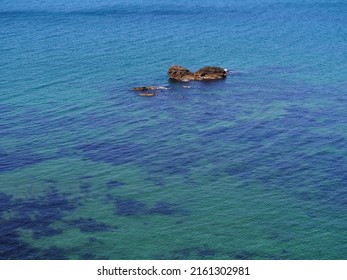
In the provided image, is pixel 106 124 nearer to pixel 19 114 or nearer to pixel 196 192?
pixel 19 114

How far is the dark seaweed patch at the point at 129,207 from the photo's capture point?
73.2 meters

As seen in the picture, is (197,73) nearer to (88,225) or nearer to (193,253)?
(88,225)

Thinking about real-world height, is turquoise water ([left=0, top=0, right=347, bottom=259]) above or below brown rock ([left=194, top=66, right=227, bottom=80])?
below

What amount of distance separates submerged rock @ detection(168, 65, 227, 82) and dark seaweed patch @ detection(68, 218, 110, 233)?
59301mm

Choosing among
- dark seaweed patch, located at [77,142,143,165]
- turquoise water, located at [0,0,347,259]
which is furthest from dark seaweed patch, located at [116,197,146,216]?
dark seaweed patch, located at [77,142,143,165]

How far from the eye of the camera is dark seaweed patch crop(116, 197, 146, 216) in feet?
240

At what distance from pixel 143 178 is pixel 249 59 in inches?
2692

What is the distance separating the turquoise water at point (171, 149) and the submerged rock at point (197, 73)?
2271mm

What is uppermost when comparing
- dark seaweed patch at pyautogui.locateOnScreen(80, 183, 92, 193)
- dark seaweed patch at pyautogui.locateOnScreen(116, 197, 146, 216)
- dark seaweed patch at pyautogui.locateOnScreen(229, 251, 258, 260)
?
dark seaweed patch at pyautogui.locateOnScreen(80, 183, 92, 193)

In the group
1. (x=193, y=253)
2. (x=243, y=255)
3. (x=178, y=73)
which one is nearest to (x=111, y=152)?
(x=193, y=253)

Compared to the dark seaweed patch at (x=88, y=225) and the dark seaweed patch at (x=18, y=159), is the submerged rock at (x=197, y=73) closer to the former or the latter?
the dark seaweed patch at (x=18, y=159)

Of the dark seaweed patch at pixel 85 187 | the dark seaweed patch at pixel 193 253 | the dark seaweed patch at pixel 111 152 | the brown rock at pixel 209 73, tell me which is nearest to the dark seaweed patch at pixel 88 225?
the dark seaweed patch at pixel 85 187

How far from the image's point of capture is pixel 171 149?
3617 inches

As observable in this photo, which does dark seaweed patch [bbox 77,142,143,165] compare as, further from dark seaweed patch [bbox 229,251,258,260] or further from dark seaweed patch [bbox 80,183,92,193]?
dark seaweed patch [bbox 229,251,258,260]
